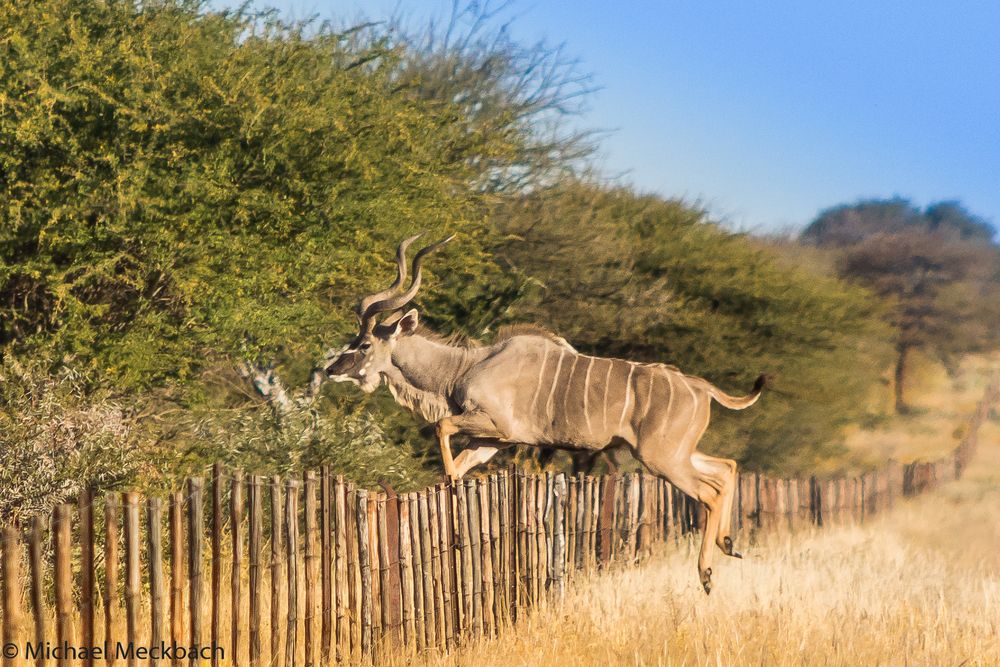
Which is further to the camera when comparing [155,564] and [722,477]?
[722,477]

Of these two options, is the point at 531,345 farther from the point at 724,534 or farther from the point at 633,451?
the point at 724,534

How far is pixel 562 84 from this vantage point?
62.6 feet

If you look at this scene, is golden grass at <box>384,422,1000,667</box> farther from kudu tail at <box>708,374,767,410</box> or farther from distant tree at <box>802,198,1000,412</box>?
distant tree at <box>802,198,1000,412</box>

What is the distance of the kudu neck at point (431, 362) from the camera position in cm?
996

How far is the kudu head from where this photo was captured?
9844 mm

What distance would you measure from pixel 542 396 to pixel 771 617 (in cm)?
267

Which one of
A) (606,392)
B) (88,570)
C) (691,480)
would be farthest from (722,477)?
(88,570)

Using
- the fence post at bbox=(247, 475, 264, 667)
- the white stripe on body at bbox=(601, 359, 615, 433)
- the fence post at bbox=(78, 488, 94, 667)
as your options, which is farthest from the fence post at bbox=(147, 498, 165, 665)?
the white stripe on body at bbox=(601, 359, 615, 433)

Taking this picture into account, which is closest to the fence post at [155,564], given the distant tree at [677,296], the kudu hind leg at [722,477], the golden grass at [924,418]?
the kudu hind leg at [722,477]

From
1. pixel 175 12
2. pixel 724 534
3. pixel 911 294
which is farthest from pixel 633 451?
pixel 911 294

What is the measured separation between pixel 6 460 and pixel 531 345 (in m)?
3.72

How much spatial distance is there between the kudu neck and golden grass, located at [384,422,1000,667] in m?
1.81

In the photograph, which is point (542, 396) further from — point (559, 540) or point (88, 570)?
point (88, 570)

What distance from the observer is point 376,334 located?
998 centimetres
